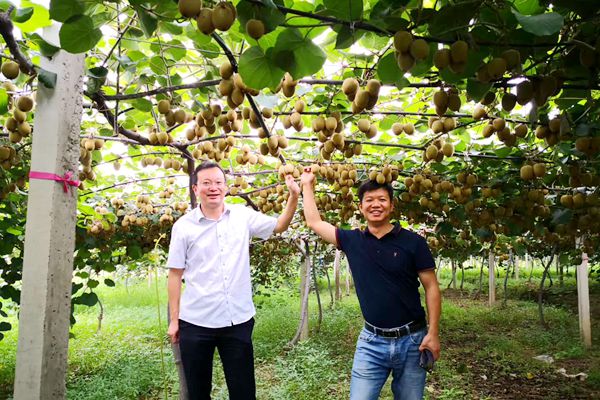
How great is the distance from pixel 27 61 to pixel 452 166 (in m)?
2.67

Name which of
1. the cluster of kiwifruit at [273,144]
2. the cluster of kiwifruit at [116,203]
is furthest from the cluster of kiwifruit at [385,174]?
the cluster of kiwifruit at [116,203]

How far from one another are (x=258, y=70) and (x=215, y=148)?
4.99 feet

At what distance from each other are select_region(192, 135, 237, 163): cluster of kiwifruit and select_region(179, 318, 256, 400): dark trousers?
3.14ft

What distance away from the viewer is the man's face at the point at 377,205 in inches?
90.0

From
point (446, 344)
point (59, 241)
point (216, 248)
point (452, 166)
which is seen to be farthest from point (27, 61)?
point (446, 344)

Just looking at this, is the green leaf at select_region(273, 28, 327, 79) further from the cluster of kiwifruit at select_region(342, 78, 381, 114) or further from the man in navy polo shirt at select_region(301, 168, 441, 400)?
the man in navy polo shirt at select_region(301, 168, 441, 400)

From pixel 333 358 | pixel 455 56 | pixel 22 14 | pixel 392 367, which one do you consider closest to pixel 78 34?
pixel 22 14

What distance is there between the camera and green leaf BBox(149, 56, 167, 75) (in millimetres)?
1709

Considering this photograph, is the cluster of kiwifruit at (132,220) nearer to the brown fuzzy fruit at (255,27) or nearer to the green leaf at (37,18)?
the green leaf at (37,18)

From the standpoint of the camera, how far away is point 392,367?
2.13m

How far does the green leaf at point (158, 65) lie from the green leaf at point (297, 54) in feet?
2.56

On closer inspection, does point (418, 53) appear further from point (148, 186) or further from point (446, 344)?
point (446, 344)

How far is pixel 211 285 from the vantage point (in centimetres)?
222

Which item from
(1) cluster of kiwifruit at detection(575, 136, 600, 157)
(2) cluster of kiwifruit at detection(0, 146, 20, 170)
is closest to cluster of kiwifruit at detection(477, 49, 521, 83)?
(1) cluster of kiwifruit at detection(575, 136, 600, 157)
